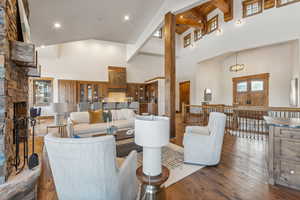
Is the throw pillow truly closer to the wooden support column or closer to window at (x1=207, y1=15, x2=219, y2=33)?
the wooden support column

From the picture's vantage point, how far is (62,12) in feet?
12.3

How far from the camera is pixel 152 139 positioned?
1152mm

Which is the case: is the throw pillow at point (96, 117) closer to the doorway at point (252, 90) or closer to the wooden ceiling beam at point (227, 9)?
the wooden ceiling beam at point (227, 9)

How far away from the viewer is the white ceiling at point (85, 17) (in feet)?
11.7

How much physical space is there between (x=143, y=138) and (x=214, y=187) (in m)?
1.42

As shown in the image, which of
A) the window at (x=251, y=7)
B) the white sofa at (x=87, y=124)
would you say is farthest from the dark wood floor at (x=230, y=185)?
the window at (x=251, y=7)

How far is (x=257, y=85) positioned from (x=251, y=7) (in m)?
3.81

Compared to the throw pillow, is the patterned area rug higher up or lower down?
lower down

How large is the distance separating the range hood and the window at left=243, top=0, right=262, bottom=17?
7015mm

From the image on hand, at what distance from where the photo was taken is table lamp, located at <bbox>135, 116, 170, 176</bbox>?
115 centimetres

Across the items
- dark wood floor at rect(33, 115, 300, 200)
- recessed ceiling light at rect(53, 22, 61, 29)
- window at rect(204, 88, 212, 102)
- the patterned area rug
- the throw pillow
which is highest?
recessed ceiling light at rect(53, 22, 61, 29)

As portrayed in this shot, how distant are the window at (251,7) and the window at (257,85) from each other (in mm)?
3410

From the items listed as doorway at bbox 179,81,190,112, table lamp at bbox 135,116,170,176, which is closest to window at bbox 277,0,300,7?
doorway at bbox 179,81,190,112

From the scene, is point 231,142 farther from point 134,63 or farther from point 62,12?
point 134,63
